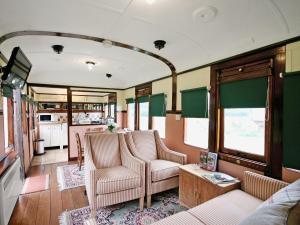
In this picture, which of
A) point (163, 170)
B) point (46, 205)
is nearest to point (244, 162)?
point (163, 170)

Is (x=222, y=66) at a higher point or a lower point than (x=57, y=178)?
higher

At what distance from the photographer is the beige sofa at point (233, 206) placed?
150 cm

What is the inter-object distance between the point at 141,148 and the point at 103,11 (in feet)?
7.44

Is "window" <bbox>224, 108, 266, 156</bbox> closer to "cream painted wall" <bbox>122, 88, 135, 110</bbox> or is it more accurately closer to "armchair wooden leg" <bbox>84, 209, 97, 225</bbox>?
"armchair wooden leg" <bbox>84, 209, 97, 225</bbox>

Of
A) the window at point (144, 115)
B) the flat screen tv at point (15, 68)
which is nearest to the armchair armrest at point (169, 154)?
the window at point (144, 115)

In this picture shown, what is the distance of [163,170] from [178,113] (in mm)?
1197

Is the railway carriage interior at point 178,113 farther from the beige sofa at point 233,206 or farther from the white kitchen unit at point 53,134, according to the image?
the white kitchen unit at point 53,134

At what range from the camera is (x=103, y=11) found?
5.74ft

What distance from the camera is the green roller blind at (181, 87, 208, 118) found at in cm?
278

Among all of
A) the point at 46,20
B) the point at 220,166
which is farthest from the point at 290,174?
the point at 46,20

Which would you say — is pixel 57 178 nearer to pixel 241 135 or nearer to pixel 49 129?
pixel 49 129

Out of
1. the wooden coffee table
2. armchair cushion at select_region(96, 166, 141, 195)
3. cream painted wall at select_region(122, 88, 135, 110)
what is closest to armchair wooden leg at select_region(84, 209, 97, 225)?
armchair cushion at select_region(96, 166, 141, 195)

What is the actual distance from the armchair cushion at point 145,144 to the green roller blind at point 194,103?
2.65 feet

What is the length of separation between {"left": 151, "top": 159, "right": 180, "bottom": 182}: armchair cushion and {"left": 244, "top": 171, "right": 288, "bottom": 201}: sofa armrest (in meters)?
1.06
